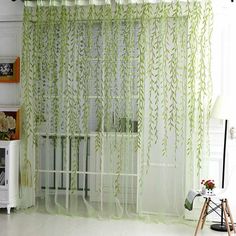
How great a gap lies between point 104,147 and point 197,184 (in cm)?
110

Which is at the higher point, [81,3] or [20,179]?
[81,3]

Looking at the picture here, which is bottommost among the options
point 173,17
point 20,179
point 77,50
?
point 20,179

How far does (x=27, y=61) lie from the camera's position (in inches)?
208

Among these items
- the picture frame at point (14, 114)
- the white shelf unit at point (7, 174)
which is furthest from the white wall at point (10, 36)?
the white shelf unit at point (7, 174)

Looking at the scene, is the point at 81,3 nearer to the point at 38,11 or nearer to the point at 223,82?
the point at 38,11

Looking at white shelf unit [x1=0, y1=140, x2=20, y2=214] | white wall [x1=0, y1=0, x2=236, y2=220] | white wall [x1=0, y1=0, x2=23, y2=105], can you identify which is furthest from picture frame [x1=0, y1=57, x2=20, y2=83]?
white wall [x1=0, y1=0, x2=236, y2=220]

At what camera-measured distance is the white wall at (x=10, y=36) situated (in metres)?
5.40

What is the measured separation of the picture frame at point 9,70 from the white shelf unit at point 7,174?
2.44 ft

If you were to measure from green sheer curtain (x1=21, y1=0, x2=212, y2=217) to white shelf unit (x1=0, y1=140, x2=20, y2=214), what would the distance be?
17 centimetres

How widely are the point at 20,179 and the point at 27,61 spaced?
4.50 feet

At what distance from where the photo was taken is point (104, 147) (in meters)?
5.17

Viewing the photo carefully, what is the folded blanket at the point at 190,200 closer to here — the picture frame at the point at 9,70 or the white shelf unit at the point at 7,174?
the white shelf unit at the point at 7,174

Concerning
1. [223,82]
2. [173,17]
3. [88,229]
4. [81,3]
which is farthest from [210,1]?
[88,229]

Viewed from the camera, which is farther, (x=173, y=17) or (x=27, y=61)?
(x=27, y=61)
